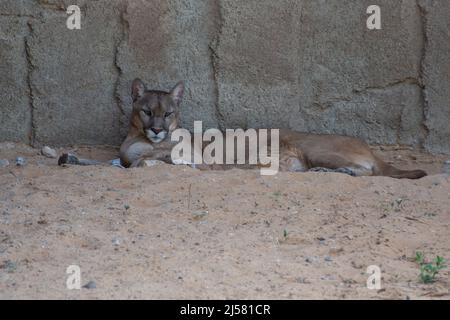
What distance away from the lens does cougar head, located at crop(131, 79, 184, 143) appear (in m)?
6.77

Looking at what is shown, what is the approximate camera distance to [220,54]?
676cm

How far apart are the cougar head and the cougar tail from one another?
5.63ft

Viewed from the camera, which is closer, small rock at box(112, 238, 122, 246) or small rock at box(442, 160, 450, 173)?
small rock at box(112, 238, 122, 246)

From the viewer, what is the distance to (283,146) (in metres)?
6.71

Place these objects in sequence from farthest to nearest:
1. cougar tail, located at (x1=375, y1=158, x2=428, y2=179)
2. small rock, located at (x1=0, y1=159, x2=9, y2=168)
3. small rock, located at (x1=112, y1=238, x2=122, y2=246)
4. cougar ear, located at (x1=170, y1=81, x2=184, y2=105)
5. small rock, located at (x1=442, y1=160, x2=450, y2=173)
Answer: cougar ear, located at (x1=170, y1=81, x2=184, y2=105), small rock, located at (x1=442, y1=160, x2=450, y2=173), small rock, located at (x1=0, y1=159, x2=9, y2=168), cougar tail, located at (x1=375, y1=158, x2=428, y2=179), small rock, located at (x1=112, y1=238, x2=122, y2=246)

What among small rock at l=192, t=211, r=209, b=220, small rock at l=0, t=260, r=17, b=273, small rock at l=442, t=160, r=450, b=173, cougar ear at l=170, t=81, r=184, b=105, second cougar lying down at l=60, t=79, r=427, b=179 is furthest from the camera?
cougar ear at l=170, t=81, r=184, b=105

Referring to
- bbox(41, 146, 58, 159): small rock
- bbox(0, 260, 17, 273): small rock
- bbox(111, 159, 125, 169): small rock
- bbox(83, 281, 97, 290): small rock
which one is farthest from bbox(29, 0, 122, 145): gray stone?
bbox(83, 281, 97, 290): small rock

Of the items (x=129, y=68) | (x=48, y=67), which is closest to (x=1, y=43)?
(x=48, y=67)

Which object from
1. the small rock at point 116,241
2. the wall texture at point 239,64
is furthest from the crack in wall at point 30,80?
the small rock at point 116,241

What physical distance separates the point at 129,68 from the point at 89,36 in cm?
42

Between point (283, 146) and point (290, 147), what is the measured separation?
0.23 ft

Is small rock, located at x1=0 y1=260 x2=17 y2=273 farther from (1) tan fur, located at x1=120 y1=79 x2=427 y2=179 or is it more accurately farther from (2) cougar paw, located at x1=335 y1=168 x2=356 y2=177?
(2) cougar paw, located at x1=335 y1=168 x2=356 y2=177

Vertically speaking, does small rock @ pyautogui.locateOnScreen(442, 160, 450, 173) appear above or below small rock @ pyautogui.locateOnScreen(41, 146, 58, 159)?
below

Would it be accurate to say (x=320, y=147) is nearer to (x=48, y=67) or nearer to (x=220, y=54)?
(x=220, y=54)
